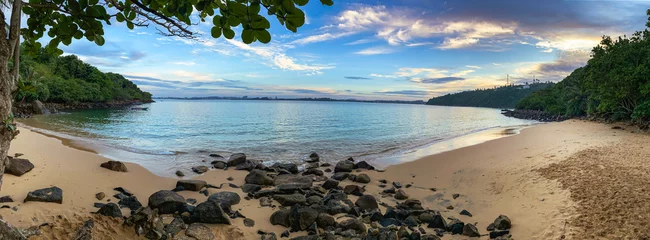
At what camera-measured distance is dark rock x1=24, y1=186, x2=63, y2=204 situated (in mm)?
5555

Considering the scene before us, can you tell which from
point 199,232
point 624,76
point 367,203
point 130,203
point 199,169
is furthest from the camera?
point 624,76

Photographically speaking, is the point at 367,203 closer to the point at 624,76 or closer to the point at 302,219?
the point at 302,219

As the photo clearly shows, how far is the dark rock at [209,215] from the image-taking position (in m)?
5.70

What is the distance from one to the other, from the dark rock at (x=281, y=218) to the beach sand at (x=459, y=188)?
16cm

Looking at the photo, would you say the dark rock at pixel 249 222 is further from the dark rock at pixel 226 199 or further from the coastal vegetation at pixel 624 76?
the coastal vegetation at pixel 624 76

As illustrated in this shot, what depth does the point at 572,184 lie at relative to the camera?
7730 millimetres

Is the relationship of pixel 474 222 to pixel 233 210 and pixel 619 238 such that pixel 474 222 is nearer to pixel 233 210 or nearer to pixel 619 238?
pixel 619 238

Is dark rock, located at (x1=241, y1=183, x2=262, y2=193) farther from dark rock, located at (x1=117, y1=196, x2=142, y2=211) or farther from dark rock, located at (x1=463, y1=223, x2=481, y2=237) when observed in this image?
dark rock, located at (x1=463, y1=223, x2=481, y2=237)

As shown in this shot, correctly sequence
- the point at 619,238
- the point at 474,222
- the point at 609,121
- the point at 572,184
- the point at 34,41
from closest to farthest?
1. the point at 34,41
2. the point at 619,238
3. the point at 474,222
4. the point at 572,184
5. the point at 609,121

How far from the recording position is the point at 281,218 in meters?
6.16

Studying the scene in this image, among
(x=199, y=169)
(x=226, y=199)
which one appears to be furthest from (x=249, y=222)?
(x=199, y=169)

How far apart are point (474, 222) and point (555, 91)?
8333 cm

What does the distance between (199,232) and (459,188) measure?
7722 mm

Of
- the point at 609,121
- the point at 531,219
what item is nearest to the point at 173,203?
the point at 531,219
